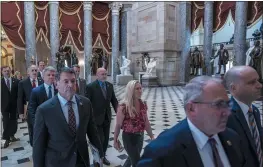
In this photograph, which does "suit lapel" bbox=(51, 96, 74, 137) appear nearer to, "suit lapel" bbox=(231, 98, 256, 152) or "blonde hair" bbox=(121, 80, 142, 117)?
"blonde hair" bbox=(121, 80, 142, 117)

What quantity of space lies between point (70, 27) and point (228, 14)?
1217cm

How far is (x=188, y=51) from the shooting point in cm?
1798

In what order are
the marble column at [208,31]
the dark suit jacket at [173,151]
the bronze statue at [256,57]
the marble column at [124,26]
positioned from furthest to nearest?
1. the marble column at [124,26]
2. the marble column at [208,31]
3. the bronze statue at [256,57]
4. the dark suit jacket at [173,151]

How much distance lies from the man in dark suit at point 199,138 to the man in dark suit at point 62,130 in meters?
1.12

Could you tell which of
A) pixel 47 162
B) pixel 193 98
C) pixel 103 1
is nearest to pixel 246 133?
pixel 193 98

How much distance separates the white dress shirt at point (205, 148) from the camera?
3.79 feet

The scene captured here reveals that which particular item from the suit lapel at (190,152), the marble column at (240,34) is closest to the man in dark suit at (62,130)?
the suit lapel at (190,152)

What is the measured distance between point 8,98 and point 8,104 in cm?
13

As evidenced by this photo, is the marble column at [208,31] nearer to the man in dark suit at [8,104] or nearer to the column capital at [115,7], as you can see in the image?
the column capital at [115,7]

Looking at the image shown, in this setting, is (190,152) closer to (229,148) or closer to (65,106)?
(229,148)

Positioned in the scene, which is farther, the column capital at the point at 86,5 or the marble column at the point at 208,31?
the column capital at the point at 86,5

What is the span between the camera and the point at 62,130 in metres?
2.03

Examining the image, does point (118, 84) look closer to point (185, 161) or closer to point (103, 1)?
point (103, 1)

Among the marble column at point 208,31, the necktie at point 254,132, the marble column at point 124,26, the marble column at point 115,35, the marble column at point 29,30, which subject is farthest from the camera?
the marble column at point 124,26
